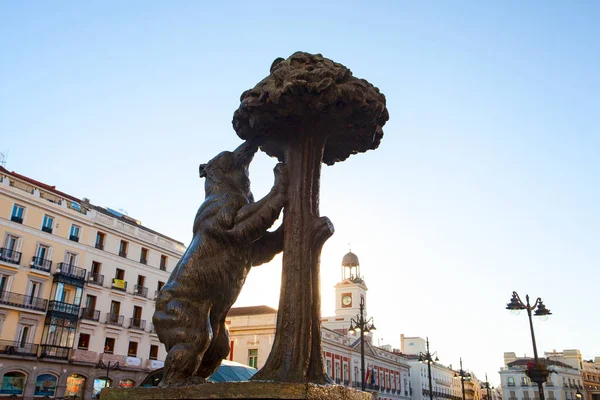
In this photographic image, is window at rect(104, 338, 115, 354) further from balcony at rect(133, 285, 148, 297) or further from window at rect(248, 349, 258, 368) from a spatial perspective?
window at rect(248, 349, 258, 368)

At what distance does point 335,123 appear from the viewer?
4195 millimetres

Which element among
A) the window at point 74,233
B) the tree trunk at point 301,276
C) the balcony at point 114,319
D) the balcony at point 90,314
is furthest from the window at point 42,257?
the tree trunk at point 301,276

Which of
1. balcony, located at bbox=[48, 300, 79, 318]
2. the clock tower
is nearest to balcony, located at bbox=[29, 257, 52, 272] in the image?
balcony, located at bbox=[48, 300, 79, 318]

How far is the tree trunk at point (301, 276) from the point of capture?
11.5 ft

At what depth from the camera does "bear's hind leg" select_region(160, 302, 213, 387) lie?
3.30 metres

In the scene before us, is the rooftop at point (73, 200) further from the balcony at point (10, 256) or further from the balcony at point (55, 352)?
the balcony at point (55, 352)

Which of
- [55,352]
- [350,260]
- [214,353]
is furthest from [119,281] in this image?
[350,260]

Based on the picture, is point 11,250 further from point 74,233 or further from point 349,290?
point 349,290

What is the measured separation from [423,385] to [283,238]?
2834 inches

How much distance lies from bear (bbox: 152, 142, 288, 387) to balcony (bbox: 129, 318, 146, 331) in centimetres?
2978

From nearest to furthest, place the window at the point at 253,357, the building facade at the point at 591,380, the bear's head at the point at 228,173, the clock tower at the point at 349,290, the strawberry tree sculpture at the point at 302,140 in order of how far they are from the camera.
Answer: the strawberry tree sculpture at the point at 302,140
the bear's head at the point at 228,173
the window at the point at 253,357
the clock tower at the point at 349,290
the building facade at the point at 591,380

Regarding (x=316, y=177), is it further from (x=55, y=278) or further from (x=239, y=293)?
(x=55, y=278)

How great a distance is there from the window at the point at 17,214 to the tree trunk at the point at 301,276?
2688 centimetres

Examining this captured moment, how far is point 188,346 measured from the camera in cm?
338
